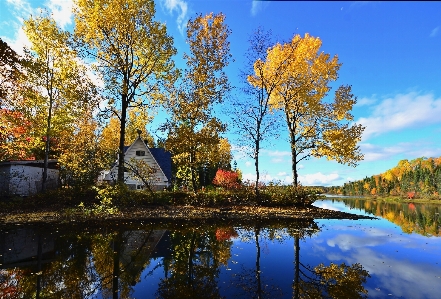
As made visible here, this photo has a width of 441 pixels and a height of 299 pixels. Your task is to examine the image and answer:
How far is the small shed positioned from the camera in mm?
20625

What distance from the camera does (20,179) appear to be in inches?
841

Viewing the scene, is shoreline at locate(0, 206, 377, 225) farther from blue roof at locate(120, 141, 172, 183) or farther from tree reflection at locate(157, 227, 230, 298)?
blue roof at locate(120, 141, 172, 183)

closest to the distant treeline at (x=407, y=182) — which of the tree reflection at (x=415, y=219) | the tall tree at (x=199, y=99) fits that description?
the tree reflection at (x=415, y=219)

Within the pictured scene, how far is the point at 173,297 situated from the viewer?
15.5 feet

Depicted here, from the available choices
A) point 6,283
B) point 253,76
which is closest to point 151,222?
point 6,283

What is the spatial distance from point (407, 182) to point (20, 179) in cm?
9497

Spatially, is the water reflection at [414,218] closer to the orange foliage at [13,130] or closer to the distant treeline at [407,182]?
the orange foliage at [13,130]

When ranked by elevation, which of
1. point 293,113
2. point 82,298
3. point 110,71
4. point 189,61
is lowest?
point 82,298

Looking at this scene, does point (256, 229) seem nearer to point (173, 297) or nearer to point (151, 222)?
point (151, 222)

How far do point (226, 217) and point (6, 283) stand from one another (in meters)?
10.8

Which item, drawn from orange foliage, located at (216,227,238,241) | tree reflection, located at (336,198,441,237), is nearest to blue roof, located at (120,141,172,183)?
orange foliage, located at (216,227,238,241)

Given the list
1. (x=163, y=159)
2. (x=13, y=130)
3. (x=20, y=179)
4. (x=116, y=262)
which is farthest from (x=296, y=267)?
(x=163, y=159)

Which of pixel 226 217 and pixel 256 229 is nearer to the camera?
pixel 256 229

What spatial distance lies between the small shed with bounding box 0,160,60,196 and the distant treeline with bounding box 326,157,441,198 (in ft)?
259
